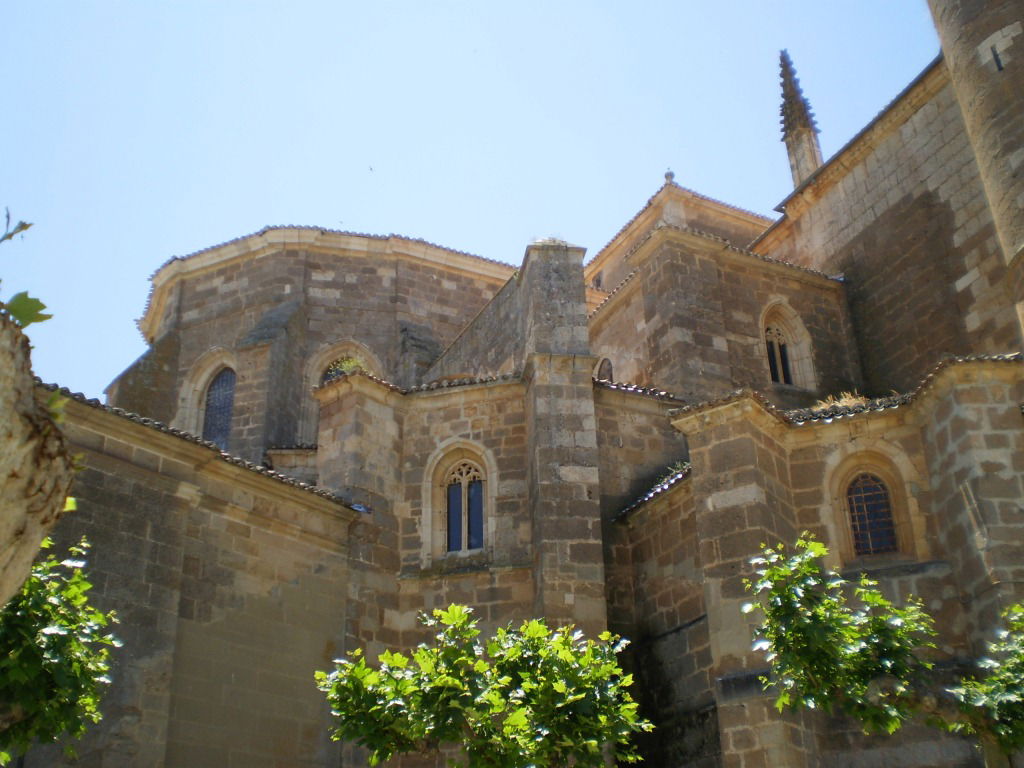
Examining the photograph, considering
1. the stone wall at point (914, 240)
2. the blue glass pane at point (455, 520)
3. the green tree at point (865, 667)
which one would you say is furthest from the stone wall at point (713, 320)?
the green tree at point (865, 667)

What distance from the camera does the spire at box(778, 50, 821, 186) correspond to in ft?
88.6

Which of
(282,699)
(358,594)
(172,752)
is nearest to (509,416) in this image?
(358,594)

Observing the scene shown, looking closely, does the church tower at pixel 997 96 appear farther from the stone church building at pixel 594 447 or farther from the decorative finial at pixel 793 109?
the decorative finial at pixel 793 109

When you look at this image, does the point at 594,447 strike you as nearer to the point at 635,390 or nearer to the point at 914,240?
the point at 635,390

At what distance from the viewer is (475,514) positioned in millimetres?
17609

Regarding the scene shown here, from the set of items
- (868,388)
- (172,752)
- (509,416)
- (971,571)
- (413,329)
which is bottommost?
(172,752)

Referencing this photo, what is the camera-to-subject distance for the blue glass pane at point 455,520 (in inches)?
687

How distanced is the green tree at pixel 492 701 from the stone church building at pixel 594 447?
123 inches

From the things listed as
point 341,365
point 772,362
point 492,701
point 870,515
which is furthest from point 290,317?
point 492,701

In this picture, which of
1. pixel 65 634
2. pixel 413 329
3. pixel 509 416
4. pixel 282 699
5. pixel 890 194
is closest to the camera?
pixel 65 634

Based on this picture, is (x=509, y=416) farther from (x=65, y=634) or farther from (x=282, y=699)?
(x=65, y=634)

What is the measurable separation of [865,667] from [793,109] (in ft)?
67.6

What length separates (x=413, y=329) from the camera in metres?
24.4

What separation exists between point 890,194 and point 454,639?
15.1 m
